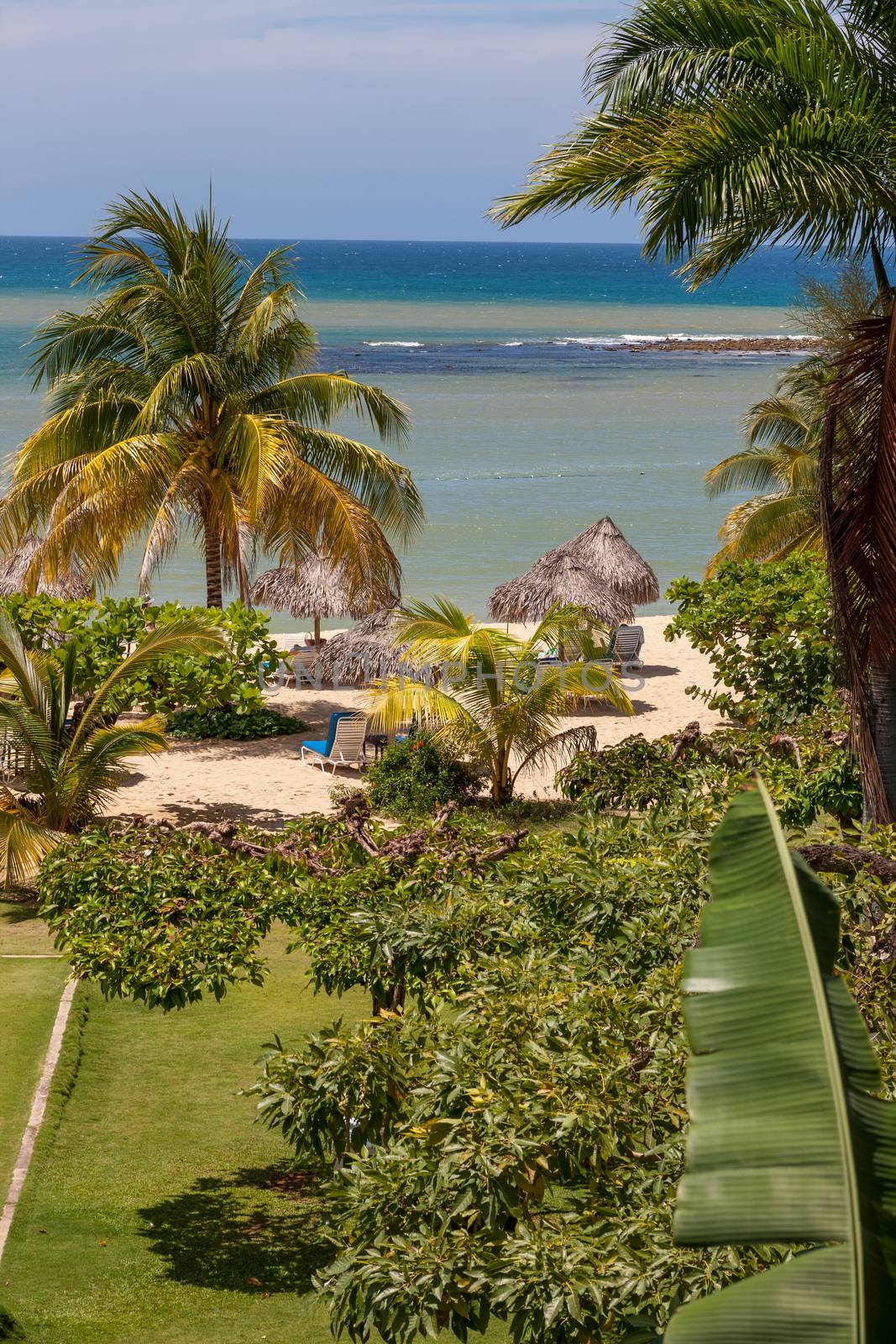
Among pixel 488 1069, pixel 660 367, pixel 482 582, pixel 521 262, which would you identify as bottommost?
pixel 488 1069

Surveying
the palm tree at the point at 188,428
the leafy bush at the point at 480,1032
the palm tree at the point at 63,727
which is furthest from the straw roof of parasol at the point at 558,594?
the leafy bush at the point at 480,1032

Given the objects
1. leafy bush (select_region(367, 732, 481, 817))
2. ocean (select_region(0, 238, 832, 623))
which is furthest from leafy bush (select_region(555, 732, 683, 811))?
leafy bush (select_region(367, 732, 481, 817))

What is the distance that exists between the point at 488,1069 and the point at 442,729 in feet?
31.9

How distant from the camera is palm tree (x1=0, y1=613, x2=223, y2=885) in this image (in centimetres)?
1148

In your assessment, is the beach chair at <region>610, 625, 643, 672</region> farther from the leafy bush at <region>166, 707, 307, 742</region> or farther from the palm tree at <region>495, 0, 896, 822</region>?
the palm tree at <region>495, 0, 896, 822</region>

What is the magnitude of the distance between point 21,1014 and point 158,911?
368 cm

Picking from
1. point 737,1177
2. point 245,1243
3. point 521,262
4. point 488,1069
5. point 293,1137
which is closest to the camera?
point 737,1177

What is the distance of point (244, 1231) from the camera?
6.88 m

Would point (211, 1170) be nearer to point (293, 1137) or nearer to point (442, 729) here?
point (293, 1137)

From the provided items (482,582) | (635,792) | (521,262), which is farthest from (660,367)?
(521,262)

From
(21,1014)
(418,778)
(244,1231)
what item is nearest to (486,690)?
(418,778)

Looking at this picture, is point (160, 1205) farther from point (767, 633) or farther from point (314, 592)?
A: point (314, 592)

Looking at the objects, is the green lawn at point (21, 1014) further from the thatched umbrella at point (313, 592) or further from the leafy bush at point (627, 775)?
the thatched umbrella at point (313, 592)

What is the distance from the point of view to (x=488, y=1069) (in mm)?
4168
